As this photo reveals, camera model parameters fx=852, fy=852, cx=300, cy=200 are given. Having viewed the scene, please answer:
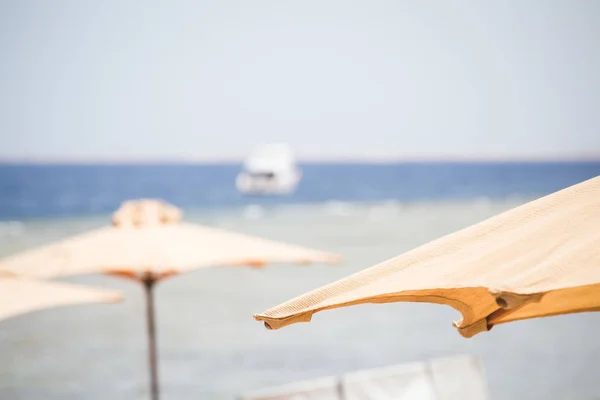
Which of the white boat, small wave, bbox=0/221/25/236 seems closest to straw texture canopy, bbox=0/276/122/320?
small wave, bbox=0/221/25/236

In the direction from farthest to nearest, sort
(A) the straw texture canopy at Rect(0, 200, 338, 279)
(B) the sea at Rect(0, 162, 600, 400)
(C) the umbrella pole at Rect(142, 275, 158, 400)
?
1. (B) the sea at Rect(0, 162, 600, 400)
2. (C) the umbrella pole at Rect(142, 275, 158, 400)
3. (A) the straw texture canopy at Rect(0, 200, 338, 279)

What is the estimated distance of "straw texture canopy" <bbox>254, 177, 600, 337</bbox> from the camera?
1.85m

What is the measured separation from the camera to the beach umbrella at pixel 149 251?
16.6 ft

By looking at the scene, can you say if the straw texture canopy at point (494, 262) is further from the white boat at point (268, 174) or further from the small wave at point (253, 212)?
the white boat at point (268, 174)

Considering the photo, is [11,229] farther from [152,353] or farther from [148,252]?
[148,252]

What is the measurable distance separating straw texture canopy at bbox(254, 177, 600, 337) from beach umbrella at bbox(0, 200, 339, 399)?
2.95m

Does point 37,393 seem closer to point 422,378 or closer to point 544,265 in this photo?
point 422,378

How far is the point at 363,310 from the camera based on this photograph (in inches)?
527

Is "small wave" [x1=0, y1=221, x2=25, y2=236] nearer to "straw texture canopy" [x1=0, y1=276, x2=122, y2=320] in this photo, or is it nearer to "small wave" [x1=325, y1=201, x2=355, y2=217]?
"small wave" [x1=325, y1=201, x2=355, y2=217]

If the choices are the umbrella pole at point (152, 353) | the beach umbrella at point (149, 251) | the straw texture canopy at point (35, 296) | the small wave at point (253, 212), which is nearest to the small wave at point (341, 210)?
the small wave at point (253, 212)

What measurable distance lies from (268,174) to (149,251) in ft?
184

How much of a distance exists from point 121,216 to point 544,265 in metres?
4.24

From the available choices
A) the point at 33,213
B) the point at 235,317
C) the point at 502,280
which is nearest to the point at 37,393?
the point at 235,317

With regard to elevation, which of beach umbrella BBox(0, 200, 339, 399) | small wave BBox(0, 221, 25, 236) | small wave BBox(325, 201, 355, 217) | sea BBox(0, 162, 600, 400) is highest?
small wave BBox(325, 201, 355, 217)
